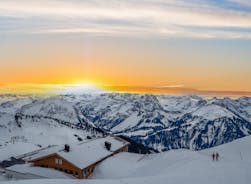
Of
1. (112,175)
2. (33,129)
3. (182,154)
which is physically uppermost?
(33,129)

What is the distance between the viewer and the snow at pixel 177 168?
96.7 feet

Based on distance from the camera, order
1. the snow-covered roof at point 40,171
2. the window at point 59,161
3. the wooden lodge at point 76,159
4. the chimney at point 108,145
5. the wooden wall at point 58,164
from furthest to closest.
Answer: the chimney at point 108,145 → the window at point 59,161 → the wooden lodge at point 76,159 → the wooden wall at point 58,164 → the snow-covered roof at point 40,171

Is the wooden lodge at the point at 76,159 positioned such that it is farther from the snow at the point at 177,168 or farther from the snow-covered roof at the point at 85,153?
the snow at the point at 177,168

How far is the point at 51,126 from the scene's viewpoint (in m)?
169

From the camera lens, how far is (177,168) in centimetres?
3884

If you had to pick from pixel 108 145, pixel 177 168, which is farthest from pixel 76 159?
pixel 177 168

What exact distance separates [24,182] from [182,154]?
95.5 ft

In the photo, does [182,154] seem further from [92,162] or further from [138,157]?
[92,162]

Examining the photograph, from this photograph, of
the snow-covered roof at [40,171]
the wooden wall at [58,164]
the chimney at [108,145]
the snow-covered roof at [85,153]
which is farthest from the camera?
the chimney at [108,145]

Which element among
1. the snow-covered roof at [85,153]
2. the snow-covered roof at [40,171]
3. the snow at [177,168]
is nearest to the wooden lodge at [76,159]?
the snow-covered roof at [85,153]

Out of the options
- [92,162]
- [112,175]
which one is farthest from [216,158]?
[92,162]

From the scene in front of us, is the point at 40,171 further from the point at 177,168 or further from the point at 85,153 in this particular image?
the point at 177,168

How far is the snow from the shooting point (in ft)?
96.7

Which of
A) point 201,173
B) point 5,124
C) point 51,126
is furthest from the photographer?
point 51,126
